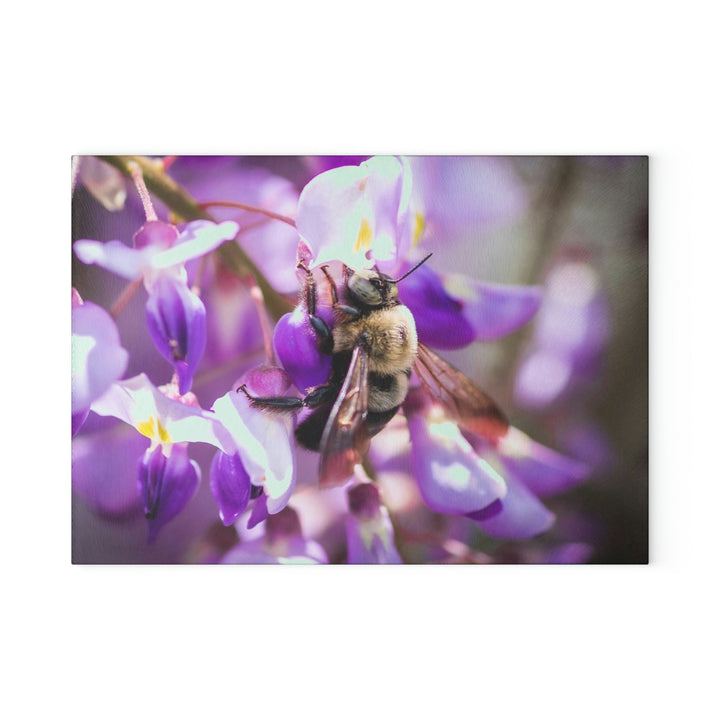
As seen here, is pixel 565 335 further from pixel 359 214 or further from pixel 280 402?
pixel 280 402

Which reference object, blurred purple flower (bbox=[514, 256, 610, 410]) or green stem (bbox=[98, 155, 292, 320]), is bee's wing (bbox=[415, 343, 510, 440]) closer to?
blurred purple flower (bbox=[514, 256, 610, 410])

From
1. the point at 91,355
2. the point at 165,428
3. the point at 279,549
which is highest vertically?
the point at 91,355

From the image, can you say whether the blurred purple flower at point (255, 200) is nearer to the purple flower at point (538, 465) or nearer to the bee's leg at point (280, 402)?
the bee's leg at point (280, 402)

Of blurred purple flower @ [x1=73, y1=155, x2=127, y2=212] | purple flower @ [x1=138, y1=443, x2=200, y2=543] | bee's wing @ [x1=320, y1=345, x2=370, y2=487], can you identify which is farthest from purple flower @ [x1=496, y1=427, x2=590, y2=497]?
blurred purple flower @ [x1=73, y1=155, x2=127, y2=212]

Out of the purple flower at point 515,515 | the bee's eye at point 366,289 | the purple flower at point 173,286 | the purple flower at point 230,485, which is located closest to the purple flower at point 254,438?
the purple flower at point 230,485

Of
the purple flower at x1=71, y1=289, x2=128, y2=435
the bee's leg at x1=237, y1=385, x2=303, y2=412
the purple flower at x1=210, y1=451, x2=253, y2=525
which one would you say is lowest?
the purple flower at x1=210, y1=451, x2=253, y2=525

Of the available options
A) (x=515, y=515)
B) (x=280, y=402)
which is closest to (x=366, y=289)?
(x=280, y=402)
